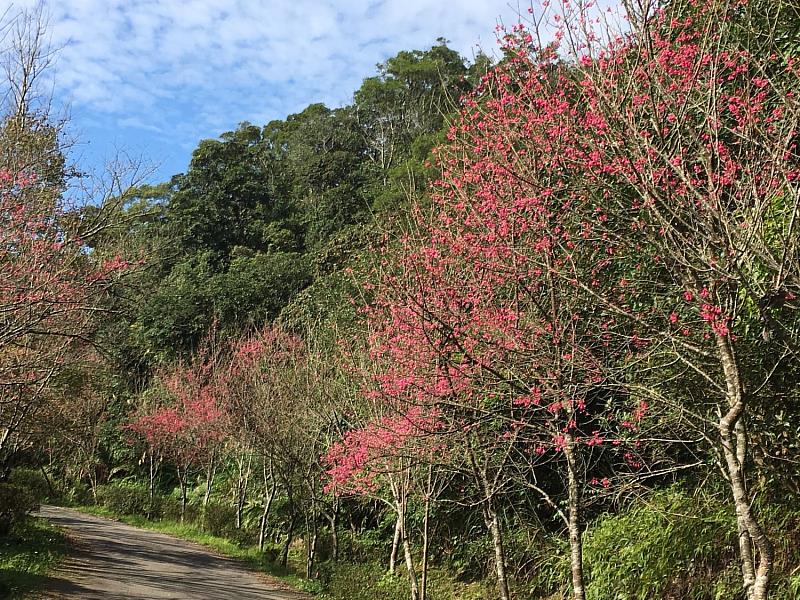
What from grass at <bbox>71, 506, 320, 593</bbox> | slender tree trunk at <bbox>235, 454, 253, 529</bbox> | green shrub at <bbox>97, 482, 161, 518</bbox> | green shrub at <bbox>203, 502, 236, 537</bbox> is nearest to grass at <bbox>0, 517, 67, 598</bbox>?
grass at <bbox>71, 506, 320, 593</bbox>

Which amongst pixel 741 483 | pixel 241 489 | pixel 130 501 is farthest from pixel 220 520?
pixel 741 483

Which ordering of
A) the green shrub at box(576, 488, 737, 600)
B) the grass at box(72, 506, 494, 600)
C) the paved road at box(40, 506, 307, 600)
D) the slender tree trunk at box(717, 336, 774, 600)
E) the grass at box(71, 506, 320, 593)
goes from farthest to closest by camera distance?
the grass at box(71, 506, 320, 593)
the grass at box(72, 506, 494, 600)
the paved road at box(40, 506, 307, 600)
the green shrub at box(576, 488, 737, 600)
the slender tree trunk at box(717, 336, 774, 600)

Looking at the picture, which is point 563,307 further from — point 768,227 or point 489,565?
point 489,565

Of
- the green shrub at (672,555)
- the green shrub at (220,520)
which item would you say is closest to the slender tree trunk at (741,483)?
the green shrub at (672,555)

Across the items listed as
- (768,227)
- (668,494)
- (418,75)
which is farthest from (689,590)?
(418,75)

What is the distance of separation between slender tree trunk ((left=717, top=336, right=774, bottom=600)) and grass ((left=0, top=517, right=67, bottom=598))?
9.01 metres

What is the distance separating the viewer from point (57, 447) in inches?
1081

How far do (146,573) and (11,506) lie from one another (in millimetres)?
3580

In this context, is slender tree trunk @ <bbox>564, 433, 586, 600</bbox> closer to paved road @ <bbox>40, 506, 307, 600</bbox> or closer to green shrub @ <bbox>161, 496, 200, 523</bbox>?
paved road @ <bbox>40, 506, 307, 600</bbox>

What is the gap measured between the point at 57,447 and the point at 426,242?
23.7 m

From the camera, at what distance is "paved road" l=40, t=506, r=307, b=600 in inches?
421

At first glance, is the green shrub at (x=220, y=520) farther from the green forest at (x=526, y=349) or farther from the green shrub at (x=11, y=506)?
the green shrub at (x=11, y=506)

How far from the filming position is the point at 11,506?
46.6 feet

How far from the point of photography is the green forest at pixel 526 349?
4.66 meters
